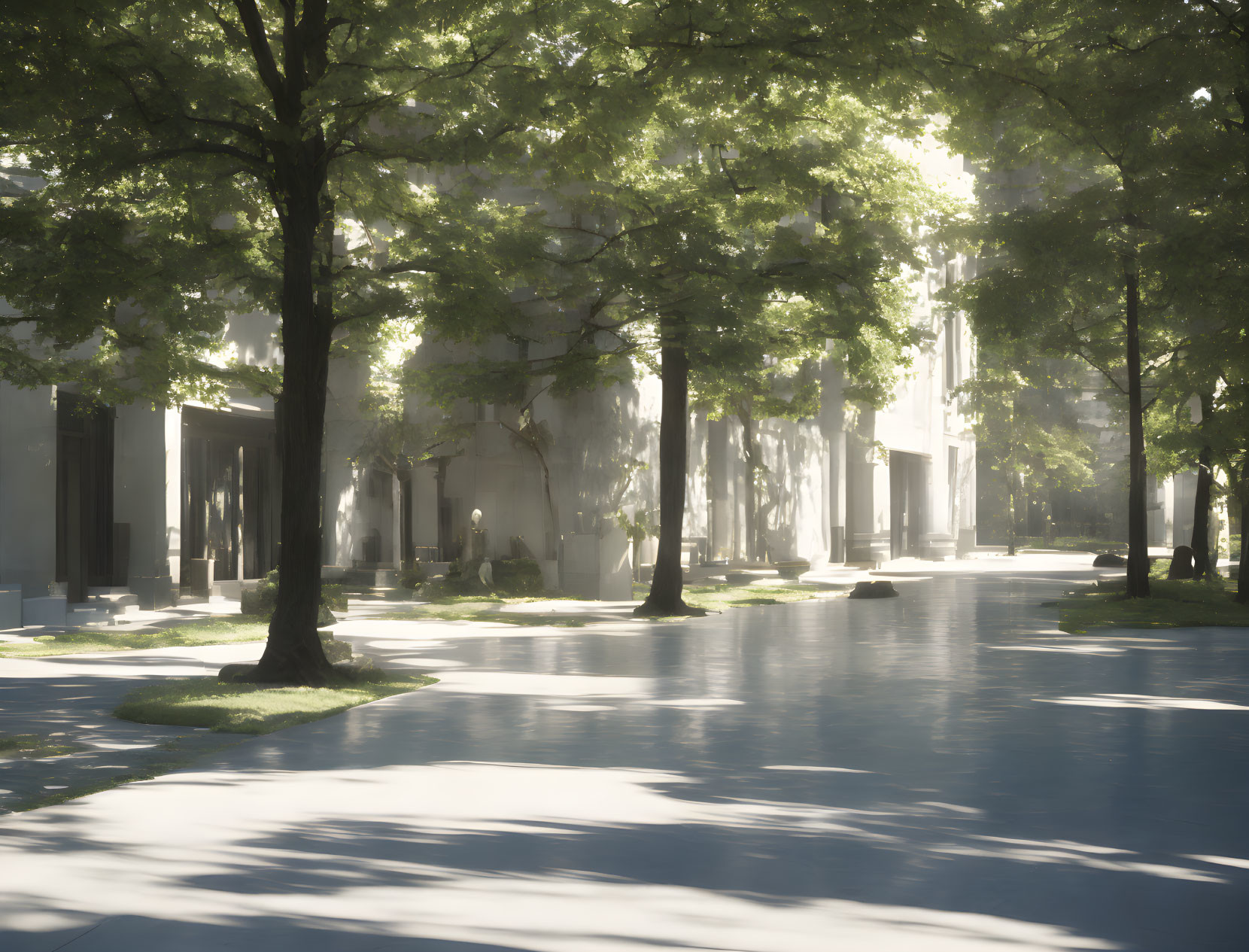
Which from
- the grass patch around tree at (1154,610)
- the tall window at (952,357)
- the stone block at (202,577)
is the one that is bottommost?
the grass patch around tree at (1154,610)

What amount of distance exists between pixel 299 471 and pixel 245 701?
3081 millimetres

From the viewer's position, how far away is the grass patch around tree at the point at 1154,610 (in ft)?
74.0

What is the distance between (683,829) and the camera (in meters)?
7.42

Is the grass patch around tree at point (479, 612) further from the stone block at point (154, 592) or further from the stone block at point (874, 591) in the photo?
the stone block at point (874, 591)

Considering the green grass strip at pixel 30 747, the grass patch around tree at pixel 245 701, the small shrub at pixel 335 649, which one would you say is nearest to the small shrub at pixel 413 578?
the small shrub at pixel 335 649

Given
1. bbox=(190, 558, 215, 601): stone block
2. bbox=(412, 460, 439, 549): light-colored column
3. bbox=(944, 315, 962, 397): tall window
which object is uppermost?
bbox=(944, 315, 962, 397): tall window

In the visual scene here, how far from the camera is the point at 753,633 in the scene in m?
21.5

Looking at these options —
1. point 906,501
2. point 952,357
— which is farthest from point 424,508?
point 952,357

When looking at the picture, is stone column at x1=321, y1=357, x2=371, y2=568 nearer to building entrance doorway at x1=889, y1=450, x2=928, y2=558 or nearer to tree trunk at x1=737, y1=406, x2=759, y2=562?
tree trunk at x1=737, y1=406, x2=759, y2=562

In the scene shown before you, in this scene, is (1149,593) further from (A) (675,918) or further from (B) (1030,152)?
(A) (675,918)

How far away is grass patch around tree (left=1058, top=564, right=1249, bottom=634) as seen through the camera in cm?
2256

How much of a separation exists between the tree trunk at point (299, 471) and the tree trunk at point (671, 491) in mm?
11880

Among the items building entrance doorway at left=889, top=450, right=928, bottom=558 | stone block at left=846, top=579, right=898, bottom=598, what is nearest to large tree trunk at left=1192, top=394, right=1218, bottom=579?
stone block at left=846, top=579, right=898, bottom=598

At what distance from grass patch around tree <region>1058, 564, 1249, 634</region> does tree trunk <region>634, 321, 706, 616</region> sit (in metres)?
7.88
